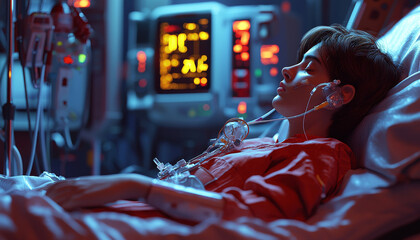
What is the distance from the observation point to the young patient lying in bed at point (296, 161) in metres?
0.78

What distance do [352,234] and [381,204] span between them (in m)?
0.11

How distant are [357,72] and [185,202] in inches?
25.1

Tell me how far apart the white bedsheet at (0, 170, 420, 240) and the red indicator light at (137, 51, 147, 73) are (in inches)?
95.5

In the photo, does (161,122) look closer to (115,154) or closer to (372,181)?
(115,154)

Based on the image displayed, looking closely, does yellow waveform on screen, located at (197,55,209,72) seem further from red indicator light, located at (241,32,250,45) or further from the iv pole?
the iv pole

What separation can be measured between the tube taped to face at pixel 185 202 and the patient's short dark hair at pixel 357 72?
0.52 metres

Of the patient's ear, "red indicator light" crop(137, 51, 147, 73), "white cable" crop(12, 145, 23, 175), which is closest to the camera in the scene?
the patient's ear

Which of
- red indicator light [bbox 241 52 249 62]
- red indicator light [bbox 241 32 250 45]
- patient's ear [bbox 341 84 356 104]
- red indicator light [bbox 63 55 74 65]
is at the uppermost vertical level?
red indicator light [bbox 241 32 250 45]

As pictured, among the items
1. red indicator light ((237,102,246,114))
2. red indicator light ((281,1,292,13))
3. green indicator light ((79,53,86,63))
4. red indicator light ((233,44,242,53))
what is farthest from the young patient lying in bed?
red indicator light ((281,1,292,13))

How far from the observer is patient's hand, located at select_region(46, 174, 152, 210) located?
2.56 feet

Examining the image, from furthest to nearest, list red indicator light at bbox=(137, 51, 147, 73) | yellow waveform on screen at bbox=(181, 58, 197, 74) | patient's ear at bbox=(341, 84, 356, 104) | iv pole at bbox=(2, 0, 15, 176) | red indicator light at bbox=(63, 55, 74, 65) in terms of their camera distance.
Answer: red indicator light at bbox=(137, 51, 147, 73), yellow waveform on screen at bbox=(181, 58, 197, 74), red indicator light at bbox=(63, 55, 74, 65), iv pole at bbox=(2, 0, 15, 176), patient's ear at bbox=(341, 84, 356, 104)

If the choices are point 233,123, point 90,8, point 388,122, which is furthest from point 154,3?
point 388,122

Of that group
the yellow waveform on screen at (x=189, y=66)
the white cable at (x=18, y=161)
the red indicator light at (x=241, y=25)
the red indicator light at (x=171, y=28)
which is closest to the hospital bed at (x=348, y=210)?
the white cable at (x=18, y=161)

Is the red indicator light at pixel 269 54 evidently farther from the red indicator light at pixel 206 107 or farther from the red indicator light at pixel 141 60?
the red indicator light at pixel 141 60
